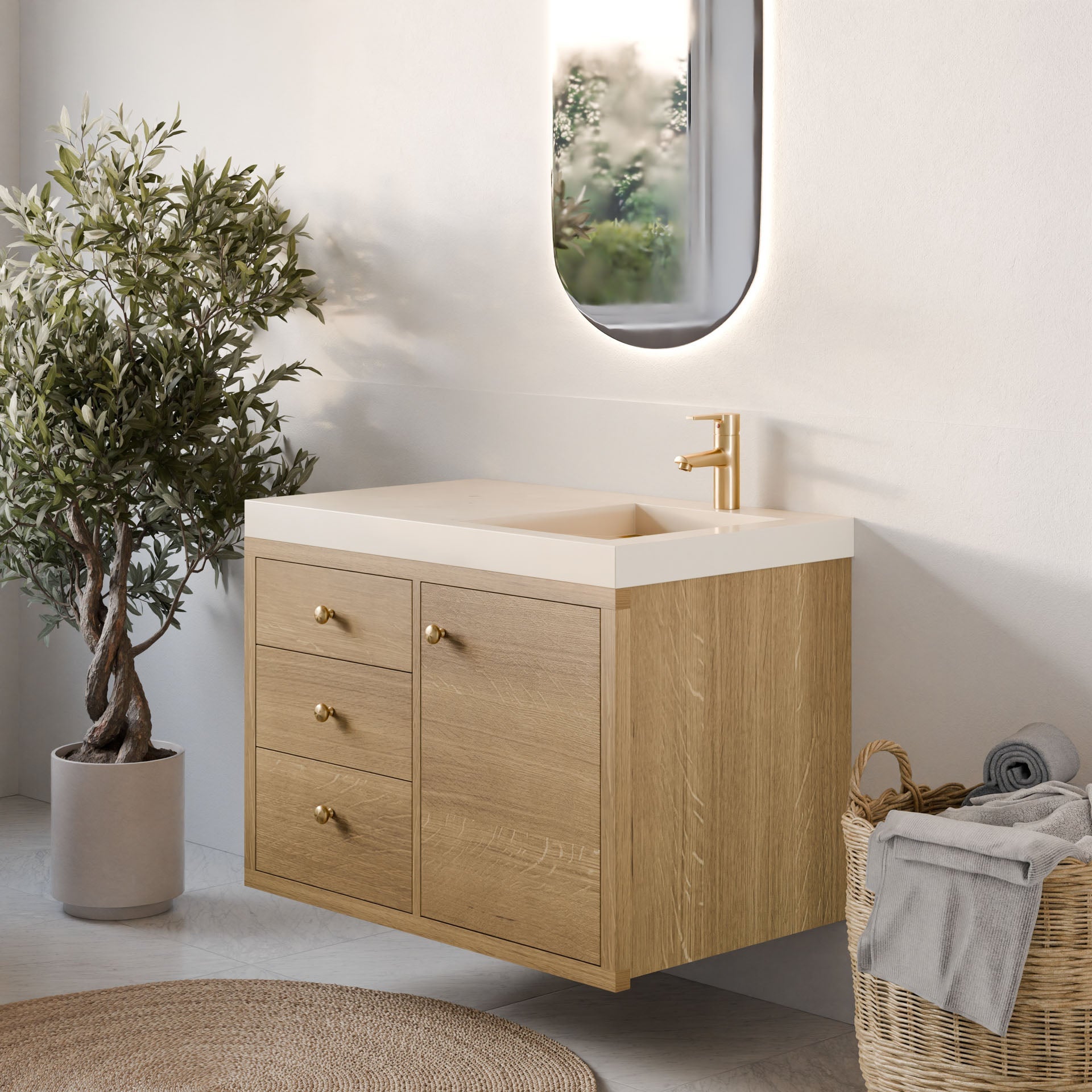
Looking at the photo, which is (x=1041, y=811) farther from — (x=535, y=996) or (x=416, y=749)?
(x=535, y=996)

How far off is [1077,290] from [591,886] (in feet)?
3.51

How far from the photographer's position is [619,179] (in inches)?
106

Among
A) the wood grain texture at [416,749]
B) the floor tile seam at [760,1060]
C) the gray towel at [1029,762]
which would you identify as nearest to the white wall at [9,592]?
the wood grain texture at [416,749]

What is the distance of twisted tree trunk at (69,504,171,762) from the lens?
3117mm

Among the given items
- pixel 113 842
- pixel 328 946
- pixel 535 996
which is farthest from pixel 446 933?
pixel 113 842

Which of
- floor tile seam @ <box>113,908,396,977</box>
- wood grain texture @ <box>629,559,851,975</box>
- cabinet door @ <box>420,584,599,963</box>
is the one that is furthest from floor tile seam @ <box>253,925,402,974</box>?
wood grain texture @ <box>629,559,851,975</box>

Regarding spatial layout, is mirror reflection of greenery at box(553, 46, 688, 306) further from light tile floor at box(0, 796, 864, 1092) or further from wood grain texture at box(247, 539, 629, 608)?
light tile floor at box(0, 796, 864, 1092)

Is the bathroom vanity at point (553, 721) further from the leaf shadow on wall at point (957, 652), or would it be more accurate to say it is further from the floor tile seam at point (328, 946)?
the floor tile seam at point (328, 946)

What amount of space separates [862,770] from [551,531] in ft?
2.13

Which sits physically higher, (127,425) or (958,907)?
(127,425)

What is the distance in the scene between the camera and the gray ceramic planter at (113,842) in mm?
3072

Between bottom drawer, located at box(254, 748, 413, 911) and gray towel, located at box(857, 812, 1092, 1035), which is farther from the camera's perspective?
bottom drawer, located at box(254, 748, 413, 911)

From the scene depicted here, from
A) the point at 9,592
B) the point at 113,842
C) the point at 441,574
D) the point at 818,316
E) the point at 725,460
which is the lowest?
the point at 113,842

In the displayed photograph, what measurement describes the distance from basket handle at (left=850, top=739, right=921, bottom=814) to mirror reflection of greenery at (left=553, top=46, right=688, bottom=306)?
0.89 meters
